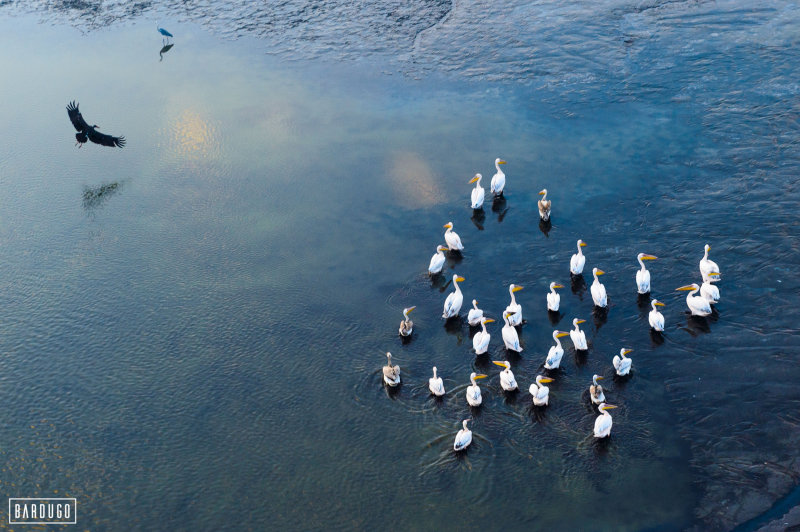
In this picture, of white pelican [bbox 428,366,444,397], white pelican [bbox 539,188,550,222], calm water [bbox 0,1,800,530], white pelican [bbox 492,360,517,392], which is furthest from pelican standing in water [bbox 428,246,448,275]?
white pelican [bbox 492,360,517,392]

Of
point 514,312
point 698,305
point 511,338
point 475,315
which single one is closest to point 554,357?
point 511,338

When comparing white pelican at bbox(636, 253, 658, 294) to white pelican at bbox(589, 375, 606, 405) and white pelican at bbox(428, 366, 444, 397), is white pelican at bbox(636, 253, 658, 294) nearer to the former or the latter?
white pelican at bbox(589, 375, 606, 405)

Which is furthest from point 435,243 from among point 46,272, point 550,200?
point 46,272

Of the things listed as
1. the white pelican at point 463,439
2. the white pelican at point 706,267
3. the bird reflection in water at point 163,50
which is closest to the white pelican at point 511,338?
the white pelican at point 463,439

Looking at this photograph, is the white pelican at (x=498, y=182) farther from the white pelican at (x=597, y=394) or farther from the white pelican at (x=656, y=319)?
the white pelican at (x=597, y=394)

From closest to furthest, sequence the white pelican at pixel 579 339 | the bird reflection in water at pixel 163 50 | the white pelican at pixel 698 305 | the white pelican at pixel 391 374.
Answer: the white pelican at pixel 391 374
the white pelican at pixel 579 339
the white pelican at pixel 698 305
the bird reflection in water at pixel 163 50
